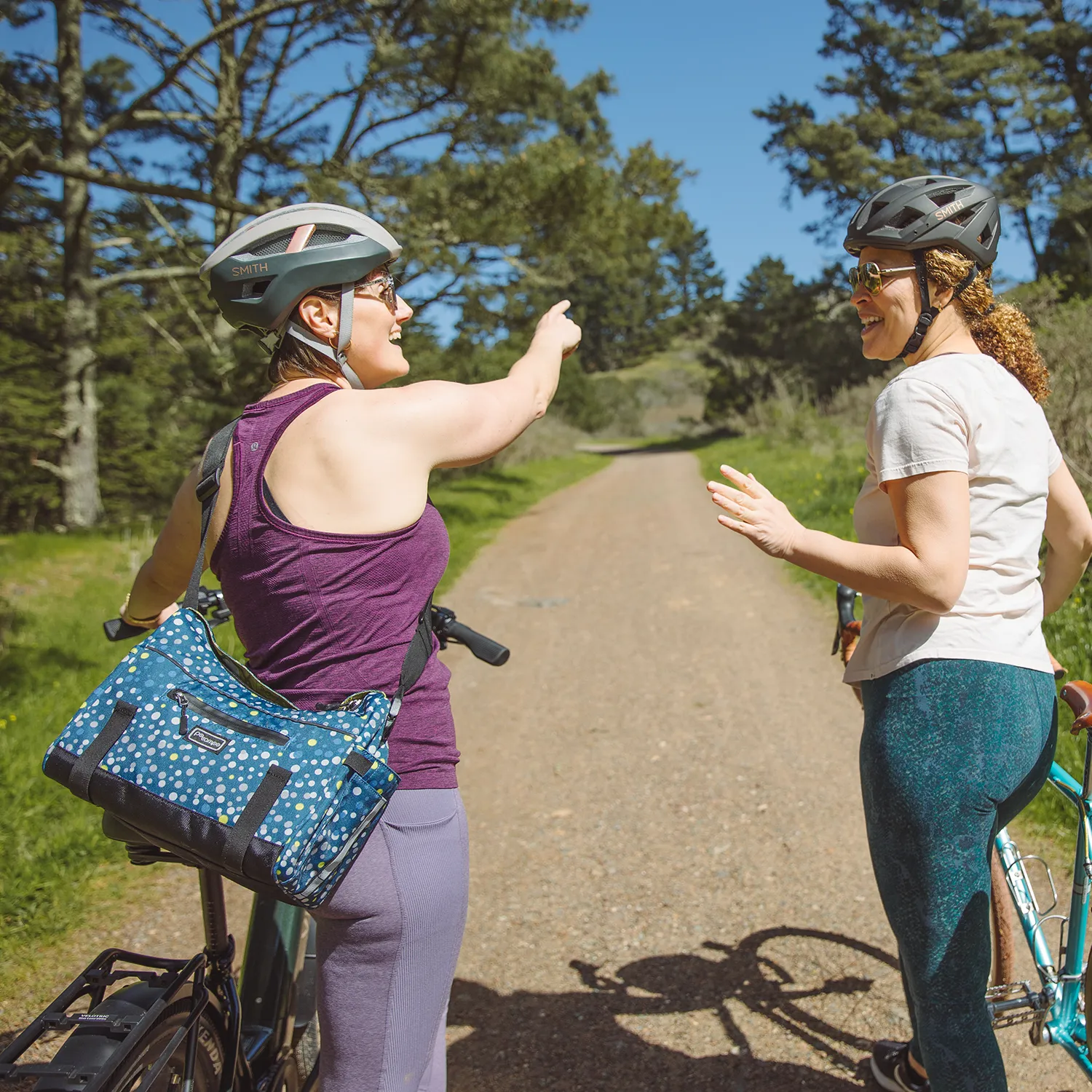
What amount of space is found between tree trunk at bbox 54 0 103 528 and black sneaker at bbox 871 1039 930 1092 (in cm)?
1521

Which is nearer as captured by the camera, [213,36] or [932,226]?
[932,226]

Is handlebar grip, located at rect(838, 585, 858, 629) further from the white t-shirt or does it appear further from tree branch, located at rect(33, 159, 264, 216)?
tree branch, located at rect(33, 159, 264, 216)

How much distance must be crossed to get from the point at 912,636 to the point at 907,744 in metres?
0.21

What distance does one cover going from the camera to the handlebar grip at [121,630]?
217cm

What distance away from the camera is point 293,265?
1612 mm

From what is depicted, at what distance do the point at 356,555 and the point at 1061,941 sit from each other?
76.8 inches

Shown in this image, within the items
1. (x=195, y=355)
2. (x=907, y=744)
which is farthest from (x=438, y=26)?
(x=907, y=744)

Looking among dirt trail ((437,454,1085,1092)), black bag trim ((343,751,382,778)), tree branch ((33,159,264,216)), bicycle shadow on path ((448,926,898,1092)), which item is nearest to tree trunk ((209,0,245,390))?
tree branch ((33,159,264,216))

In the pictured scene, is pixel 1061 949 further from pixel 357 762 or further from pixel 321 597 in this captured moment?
pixel 321 597

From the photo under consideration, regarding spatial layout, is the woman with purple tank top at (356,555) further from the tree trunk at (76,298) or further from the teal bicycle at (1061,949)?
the tree trunk at (76,298)

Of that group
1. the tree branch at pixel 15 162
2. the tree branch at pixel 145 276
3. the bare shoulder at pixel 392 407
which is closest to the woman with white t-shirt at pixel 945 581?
the bare shoulder at pixel 392 407

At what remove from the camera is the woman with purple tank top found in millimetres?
1490

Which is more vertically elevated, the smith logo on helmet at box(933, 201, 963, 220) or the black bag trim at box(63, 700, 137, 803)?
the smith logo on helmet at box(933, 201, 963, 220)

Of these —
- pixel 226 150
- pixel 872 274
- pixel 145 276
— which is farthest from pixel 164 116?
pixel 872 274
